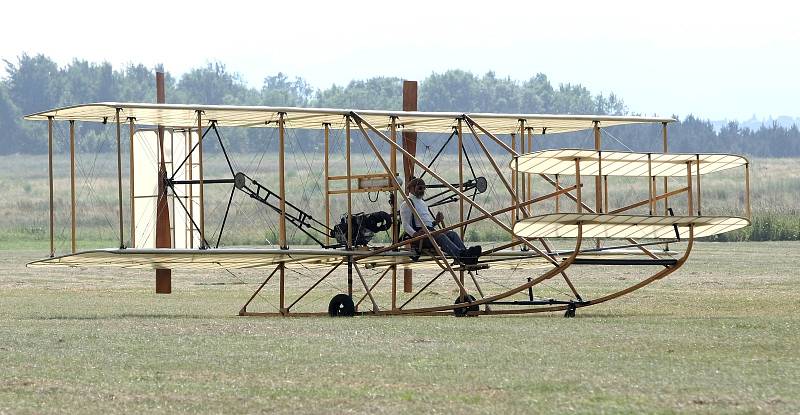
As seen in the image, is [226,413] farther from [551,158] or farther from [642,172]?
[642,172]

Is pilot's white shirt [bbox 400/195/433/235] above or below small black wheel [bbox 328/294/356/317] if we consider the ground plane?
above

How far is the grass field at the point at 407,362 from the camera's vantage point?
11.2 meters

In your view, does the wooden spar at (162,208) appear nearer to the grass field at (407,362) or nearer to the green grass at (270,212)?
the grass field at (407,362)

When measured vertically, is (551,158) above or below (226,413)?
above

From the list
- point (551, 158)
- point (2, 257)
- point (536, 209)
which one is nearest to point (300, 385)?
point (551, 158)

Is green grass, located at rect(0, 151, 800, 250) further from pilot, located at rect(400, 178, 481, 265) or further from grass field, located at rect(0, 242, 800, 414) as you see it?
grass field, located at rect(0, 242, 800, 414)

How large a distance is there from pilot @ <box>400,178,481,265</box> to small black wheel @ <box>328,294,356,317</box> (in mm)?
1375

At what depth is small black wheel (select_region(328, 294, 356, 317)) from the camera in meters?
21.9

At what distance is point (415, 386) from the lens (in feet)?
39.8

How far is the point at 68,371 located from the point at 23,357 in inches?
61.4

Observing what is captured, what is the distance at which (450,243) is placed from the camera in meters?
21.5

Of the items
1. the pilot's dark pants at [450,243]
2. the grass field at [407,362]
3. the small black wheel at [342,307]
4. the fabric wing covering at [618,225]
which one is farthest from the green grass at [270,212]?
the grass field at [407,362]

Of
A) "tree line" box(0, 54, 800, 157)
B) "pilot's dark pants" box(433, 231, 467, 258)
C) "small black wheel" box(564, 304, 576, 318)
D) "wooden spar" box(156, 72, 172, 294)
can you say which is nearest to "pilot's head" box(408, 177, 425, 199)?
"pilot's dark pants" box(433, 231, 467, 258)

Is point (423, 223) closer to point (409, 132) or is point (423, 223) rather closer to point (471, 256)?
point (471, 256)
